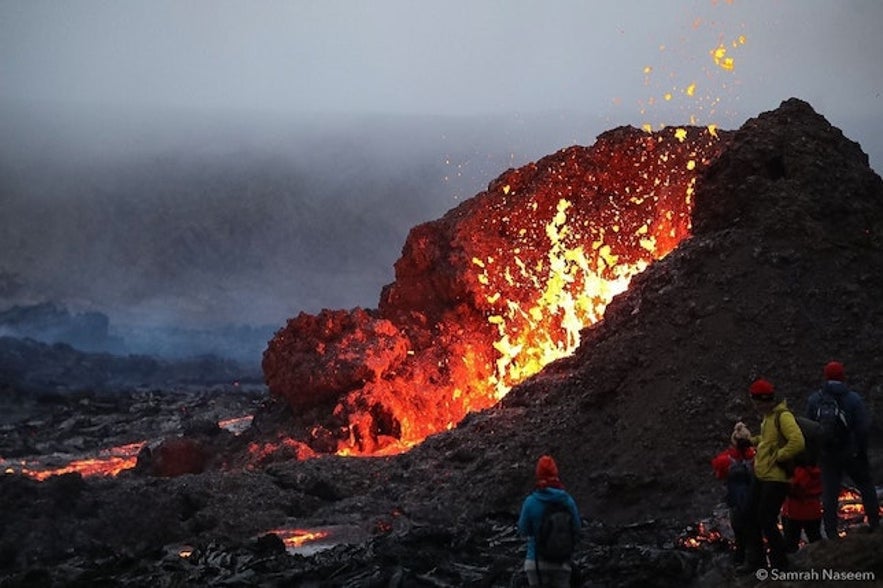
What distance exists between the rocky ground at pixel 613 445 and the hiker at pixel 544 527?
351 cm

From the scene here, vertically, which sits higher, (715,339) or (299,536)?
(715,339)

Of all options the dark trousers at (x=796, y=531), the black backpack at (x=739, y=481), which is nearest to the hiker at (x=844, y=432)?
the dark trousers at (x=796, y=531)

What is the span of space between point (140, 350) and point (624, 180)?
411 ft

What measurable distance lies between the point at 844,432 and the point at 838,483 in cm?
68

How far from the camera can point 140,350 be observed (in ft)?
484

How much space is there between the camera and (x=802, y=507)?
10.9 metres

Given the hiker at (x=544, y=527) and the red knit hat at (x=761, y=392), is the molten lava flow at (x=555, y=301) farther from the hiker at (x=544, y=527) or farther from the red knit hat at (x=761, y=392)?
the hiker at (x=544, y=527)

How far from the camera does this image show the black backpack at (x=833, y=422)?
36.0 ft

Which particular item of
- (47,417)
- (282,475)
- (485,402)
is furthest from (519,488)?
(47,417)

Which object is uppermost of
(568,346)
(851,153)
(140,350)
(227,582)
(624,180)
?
(140,350)

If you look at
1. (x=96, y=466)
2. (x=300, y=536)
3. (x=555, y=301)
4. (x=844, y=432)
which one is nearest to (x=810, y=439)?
(x=844, y=432)

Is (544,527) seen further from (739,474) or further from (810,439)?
(810,439)

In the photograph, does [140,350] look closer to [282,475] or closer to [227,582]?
[282,475]

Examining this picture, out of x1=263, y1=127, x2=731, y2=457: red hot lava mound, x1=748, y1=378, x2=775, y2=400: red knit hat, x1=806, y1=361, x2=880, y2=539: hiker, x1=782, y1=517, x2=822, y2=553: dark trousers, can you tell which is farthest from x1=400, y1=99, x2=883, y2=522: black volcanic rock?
x1=263, y1=127, x2=731, y2=457: red hot lava mound
